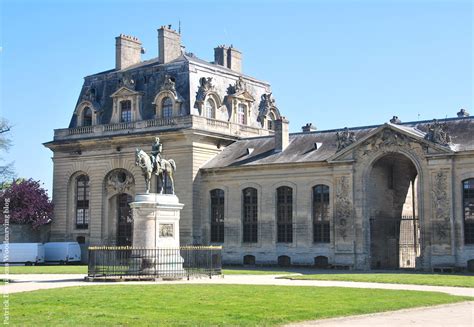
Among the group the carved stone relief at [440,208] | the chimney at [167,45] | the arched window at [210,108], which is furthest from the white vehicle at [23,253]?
the carved stone relief at [440,208]

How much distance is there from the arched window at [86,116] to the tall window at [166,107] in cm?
686

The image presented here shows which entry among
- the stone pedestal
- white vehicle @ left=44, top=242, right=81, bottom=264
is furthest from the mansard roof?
the stone pedestal

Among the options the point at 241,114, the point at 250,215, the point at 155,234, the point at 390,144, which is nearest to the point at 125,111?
the point at 241,114

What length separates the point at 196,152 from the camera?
169 ft

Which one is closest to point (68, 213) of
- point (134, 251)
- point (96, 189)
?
point (96, 189)

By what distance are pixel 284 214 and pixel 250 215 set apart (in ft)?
8.20

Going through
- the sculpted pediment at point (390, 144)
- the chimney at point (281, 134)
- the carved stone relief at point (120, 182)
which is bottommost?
the carved stone relief at point (120, 182)

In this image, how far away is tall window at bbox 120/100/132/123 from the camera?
185 feet

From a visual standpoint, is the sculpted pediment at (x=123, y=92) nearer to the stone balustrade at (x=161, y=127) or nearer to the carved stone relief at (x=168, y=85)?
the stone balustrade at (x=161, y=127)

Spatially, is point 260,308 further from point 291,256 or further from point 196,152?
point 196,152

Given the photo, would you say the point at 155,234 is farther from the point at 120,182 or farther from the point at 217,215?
the point at 120,182

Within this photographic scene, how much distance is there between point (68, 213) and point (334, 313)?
41536 millimetres

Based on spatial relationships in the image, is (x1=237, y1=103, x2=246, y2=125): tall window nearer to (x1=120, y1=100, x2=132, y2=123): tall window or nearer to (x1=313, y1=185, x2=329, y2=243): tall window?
(x1=120, y1=100, x2=132, y2=123): tall window

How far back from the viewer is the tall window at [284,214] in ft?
158
